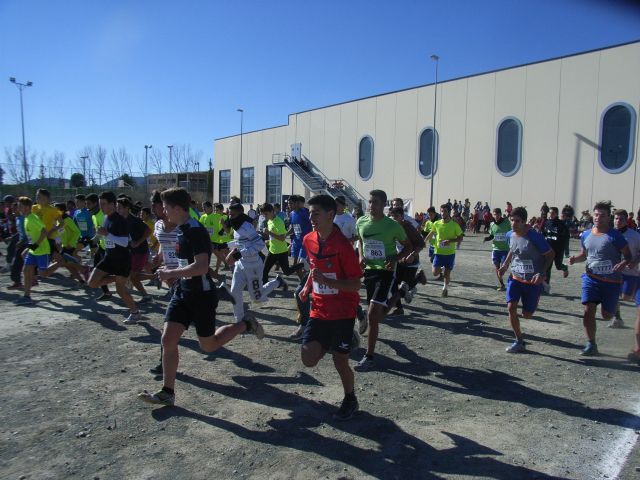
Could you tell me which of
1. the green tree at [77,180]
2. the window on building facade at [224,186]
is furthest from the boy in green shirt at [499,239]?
the window on building facade at [224,186]

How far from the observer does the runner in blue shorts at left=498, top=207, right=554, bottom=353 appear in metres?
6.00

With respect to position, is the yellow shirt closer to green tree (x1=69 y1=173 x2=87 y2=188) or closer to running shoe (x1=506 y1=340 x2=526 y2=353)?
running shoe (x1=506 y1=340 x2=526 y2=353)

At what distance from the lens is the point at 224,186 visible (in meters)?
60.2

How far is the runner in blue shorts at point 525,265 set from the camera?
19.7 ft

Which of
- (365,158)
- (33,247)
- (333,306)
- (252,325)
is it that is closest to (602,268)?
(333,306)

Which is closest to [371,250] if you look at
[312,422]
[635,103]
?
[312,422]

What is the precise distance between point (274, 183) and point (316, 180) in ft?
23.2

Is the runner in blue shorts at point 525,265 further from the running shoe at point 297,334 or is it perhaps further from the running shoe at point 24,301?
the running shoe at point 24,301

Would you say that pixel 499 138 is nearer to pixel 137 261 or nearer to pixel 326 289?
pixel 137 261

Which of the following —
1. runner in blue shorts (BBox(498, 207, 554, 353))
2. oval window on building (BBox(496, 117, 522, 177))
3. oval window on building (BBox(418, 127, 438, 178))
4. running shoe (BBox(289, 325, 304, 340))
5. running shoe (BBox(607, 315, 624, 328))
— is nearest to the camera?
runner in blue shorts (BBox(498, 207, 554, 353))

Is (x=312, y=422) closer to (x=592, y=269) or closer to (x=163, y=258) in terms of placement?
(x=163, y=258)

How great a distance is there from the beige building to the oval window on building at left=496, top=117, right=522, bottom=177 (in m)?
0.06

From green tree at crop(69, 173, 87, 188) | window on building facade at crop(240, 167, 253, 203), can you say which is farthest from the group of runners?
window on building facade at crop(240, 167, 253, 203)

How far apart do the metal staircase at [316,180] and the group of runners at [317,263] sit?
31.4 m
